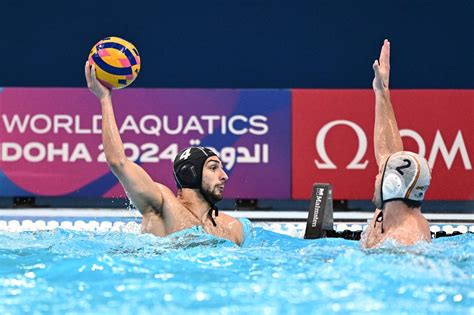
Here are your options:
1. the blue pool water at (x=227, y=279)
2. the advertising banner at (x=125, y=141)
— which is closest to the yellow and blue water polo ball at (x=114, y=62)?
the blue pool water at (x=227, y=279)

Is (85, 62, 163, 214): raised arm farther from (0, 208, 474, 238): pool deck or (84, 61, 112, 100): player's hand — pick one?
(0, 208, 474, 238): pool deck

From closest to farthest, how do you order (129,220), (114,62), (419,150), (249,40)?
(114,62), (129,220), (419,150), (249,40)

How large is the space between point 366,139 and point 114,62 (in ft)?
12.6

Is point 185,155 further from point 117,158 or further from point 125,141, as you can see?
point 125,141

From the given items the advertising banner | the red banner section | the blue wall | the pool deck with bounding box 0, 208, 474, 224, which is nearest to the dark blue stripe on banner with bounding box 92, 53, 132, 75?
the pool deck with bounding box 0, 208, 474, 224

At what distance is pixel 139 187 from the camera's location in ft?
13.4

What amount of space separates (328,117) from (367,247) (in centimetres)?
371

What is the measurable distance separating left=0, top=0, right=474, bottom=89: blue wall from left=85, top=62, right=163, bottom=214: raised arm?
5.61 meters

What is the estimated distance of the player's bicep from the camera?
13.2 feet

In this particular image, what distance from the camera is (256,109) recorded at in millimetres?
7762

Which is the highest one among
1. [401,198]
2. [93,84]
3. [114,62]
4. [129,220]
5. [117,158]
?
[114,62]

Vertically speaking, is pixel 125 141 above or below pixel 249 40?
below

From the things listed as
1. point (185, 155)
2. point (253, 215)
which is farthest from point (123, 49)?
point (253, 215)

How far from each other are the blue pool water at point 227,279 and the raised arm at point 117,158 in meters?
0.24
